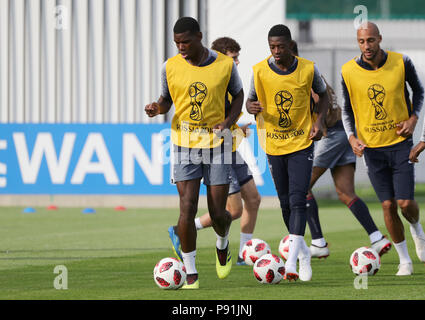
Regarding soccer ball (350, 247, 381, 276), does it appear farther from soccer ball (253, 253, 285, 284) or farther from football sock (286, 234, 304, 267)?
soccer ball (253, 253, 285, 284)

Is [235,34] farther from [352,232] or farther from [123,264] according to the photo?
[123,264]

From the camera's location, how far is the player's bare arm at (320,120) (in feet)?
26.5

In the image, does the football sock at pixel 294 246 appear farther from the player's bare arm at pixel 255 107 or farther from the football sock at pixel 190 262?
the player's bare arm at pixel 255 107

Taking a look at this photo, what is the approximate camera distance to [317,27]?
38938mm

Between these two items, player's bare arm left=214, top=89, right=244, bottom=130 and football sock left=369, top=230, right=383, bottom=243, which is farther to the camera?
football sock left=369, top=230, right=383, bottom=243

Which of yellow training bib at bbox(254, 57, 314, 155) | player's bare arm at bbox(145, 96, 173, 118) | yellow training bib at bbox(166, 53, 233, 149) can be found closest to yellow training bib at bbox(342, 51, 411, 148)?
yellow training bib at bbox(254, 57, 314, 155)

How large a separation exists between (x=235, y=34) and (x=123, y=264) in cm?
948

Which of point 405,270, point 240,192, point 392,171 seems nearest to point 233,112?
point 392,171

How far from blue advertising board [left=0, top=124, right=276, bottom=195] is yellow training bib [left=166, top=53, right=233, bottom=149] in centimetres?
952

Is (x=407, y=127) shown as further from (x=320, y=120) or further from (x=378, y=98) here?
(x=320, y=120)

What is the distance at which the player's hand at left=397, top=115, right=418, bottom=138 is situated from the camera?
26.8 ft

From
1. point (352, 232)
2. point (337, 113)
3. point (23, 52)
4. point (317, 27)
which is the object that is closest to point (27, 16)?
point (23, 52)

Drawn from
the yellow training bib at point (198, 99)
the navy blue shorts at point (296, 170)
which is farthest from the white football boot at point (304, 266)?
the yellow training bib at point (198, 99)

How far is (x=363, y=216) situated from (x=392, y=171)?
1.39m
